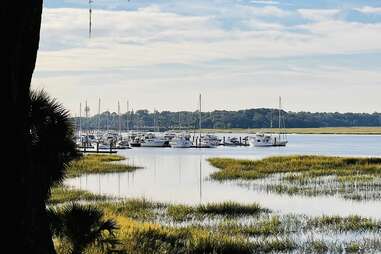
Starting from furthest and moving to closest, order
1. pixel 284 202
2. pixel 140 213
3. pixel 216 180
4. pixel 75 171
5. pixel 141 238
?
1. pixel 75 171
2. pixel 216 180
3. pixel 284 202
4. pixel 140 213
5. pixel 141 238

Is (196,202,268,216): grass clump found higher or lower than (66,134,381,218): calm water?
higher

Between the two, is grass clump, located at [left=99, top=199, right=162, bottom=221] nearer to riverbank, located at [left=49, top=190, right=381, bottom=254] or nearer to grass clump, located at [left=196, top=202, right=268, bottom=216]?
riverbank, located at [left=49, top=190, right=381, bottom=254]

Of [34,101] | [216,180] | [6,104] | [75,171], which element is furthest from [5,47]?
[75,171]

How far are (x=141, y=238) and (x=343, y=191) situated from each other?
23281 mm

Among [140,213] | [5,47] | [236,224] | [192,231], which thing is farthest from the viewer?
[140,213]

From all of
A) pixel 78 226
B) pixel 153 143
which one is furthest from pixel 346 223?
pixel 153 143

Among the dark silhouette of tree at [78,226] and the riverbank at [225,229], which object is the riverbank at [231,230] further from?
the dark silhouette of tree at [78,226]

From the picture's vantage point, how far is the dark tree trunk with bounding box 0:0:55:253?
880 cm

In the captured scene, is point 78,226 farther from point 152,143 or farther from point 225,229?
point 152,143

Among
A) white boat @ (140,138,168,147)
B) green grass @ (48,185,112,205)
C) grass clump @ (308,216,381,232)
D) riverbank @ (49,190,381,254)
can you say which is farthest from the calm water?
white boat @ (140,138,168,147)

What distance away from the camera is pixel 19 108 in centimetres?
902

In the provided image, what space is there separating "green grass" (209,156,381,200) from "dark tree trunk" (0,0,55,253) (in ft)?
97.0

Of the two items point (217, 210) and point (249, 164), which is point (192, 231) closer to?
point (217, 210)

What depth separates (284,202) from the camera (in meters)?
35.4
